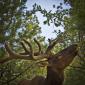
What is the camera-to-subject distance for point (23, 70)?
1157 centimetres

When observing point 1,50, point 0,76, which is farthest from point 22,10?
point 0,76

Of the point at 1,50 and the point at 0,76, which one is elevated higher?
the point at 1,50

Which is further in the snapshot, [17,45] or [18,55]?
[17,45]

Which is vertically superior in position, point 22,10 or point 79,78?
point 22,10

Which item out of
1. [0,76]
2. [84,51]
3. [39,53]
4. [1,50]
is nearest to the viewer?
[39,53]

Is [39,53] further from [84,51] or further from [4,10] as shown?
[4,10]

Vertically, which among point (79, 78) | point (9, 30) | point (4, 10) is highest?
point (4, 10)

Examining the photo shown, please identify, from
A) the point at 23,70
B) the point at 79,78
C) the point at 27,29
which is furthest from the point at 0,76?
the point at 79,78

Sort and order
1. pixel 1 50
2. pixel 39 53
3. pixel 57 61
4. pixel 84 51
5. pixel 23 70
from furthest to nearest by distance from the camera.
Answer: pixel 23 70 < pixel 1 50 < pixel 84 51 < pixel 39 53 < pixel 57 61

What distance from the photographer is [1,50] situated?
1016cm

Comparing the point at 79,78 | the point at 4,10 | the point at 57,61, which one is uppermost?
the point at 4,10

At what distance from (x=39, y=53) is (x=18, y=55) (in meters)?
0.57

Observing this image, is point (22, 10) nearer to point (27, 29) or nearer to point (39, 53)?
point (27, 29)

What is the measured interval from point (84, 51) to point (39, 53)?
1748 millimetres
